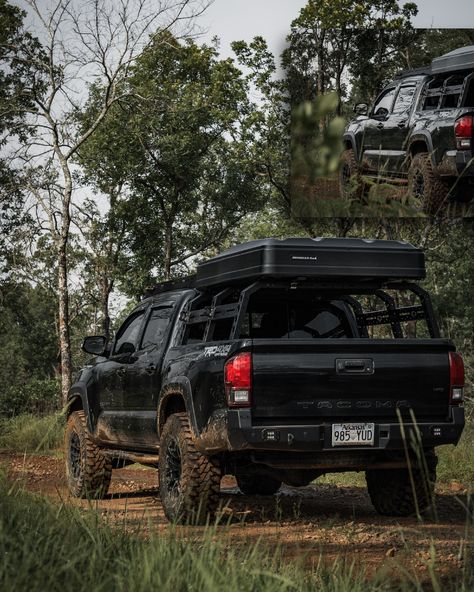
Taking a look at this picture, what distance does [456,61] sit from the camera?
13.8 meters

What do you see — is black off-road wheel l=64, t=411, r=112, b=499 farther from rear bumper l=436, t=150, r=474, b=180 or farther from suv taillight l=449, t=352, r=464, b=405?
rear bumper l=436, t=150, r=474, b=180

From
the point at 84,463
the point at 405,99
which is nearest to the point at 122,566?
the point at 84,463

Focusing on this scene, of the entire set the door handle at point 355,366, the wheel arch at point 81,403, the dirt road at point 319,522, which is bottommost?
the dirt road at point 319,522

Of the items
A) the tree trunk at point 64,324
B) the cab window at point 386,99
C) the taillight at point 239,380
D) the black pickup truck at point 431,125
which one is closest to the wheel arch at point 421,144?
the black pickup truck at point 431,125

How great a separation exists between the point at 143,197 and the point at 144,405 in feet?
75.8

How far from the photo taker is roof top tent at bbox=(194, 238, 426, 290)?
7.09 meters

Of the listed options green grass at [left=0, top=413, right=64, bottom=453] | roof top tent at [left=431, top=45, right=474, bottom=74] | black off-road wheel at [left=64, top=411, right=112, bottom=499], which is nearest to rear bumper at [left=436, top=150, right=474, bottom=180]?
roof top tent at [left=431, top=45, right=474, bottom=74]

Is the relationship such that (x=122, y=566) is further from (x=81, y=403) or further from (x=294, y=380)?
(x=81, y=403)

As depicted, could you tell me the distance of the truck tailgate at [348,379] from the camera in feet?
22.3

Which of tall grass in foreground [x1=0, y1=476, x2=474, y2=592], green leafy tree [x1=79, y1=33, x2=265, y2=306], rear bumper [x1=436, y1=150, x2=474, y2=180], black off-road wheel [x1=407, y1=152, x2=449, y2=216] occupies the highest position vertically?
green leafy tree [x1=79, y1=33, x2=265, y2=306]

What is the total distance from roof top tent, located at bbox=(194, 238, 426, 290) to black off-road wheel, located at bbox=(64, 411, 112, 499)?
2.95 m

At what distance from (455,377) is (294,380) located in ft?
4.18

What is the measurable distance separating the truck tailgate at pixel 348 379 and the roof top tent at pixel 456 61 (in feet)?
18.4

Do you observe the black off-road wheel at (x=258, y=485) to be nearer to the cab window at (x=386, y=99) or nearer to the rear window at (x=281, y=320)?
the rear window at (x=281, y=320)
